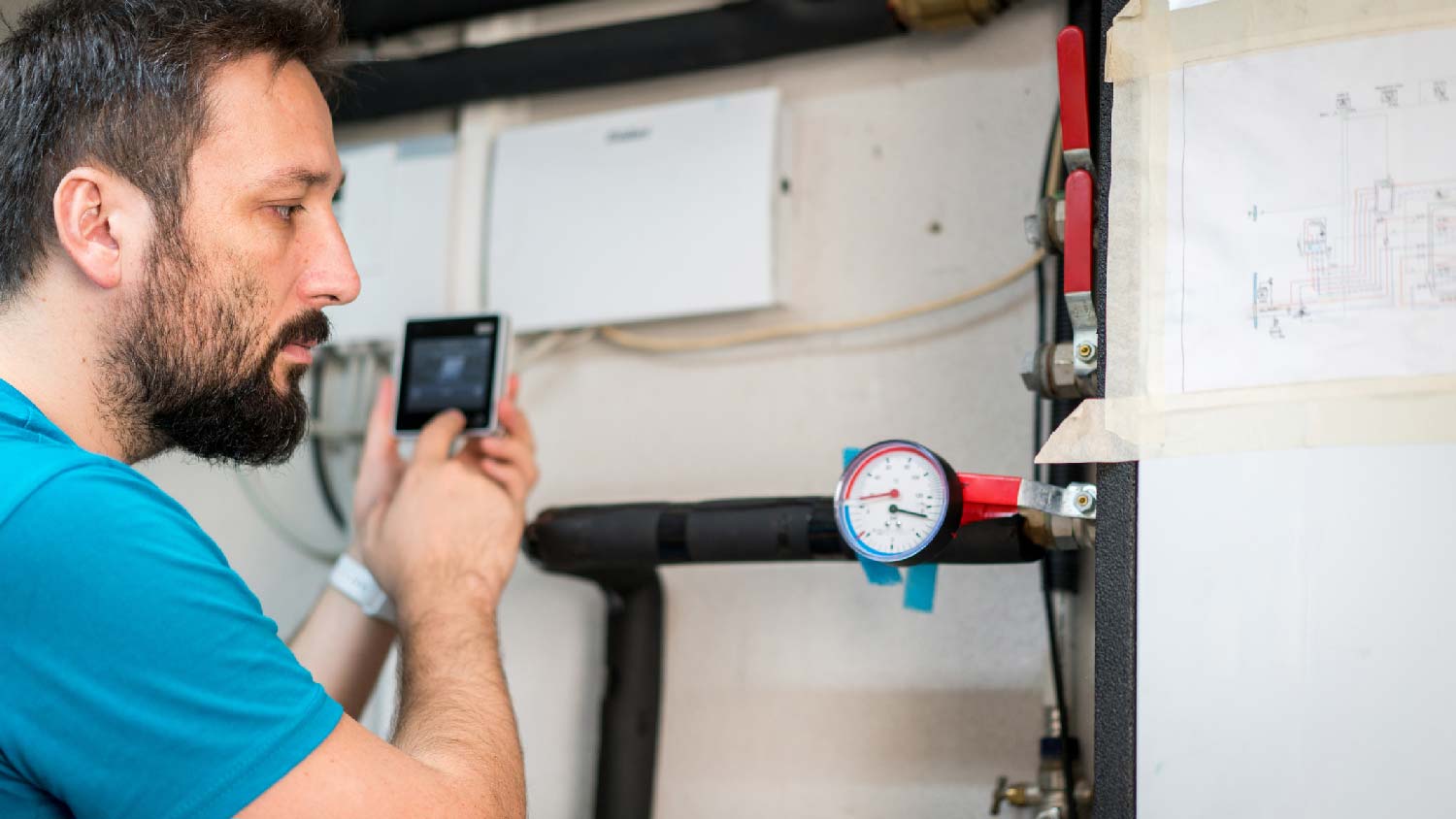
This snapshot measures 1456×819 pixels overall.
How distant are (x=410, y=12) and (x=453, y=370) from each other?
1.89 feet

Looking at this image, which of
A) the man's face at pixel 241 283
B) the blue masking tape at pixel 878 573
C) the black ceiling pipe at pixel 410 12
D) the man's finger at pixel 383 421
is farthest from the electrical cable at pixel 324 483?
the blue masking tape at pixel 878 573

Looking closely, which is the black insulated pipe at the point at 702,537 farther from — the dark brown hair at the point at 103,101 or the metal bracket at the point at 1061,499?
the dark brown hair at the point at 103,101

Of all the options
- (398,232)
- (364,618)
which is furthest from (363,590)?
(398,232)

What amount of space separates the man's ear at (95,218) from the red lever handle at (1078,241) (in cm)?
71

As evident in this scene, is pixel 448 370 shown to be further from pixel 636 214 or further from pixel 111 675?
pixel 111 675

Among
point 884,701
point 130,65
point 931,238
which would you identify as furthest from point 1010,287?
point 130,65

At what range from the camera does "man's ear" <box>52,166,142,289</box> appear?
96cm

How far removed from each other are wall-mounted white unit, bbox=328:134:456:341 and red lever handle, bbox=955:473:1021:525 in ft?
2.94

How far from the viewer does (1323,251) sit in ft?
2.87

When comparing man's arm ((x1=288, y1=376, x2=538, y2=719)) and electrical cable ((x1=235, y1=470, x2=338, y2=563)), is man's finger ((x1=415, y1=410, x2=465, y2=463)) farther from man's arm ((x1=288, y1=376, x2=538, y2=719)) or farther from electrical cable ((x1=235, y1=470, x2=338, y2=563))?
electrical cable ((x1=235, y1=470, x2=338, y2=563))

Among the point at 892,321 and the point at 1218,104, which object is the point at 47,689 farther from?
the point at 892,321

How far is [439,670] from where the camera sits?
107cm

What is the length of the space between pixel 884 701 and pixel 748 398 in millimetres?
391

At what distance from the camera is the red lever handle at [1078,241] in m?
0.95
